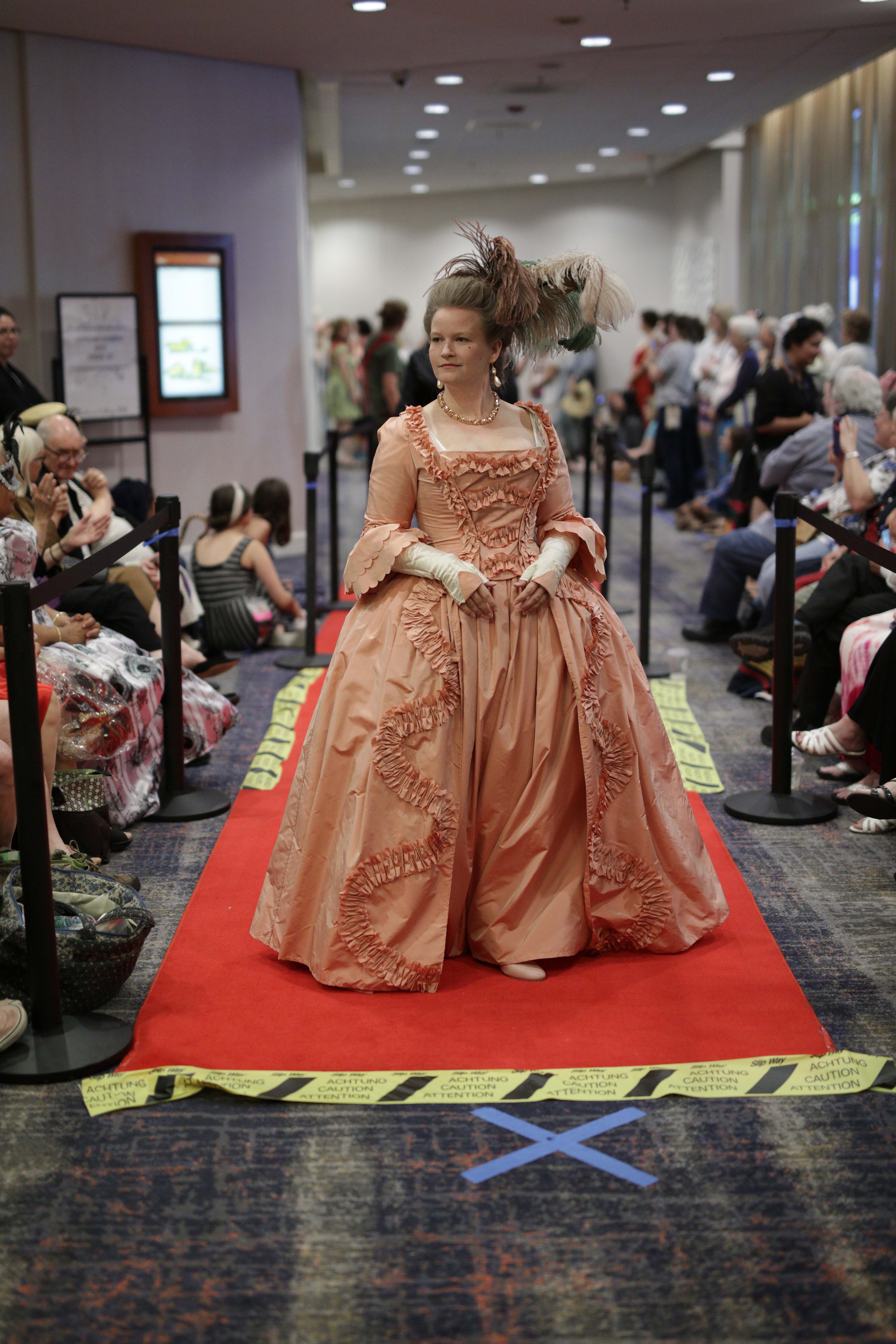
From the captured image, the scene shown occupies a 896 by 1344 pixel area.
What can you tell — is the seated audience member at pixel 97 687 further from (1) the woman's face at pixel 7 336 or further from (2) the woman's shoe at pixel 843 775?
(2) the woman's shoe at pixel 843 775

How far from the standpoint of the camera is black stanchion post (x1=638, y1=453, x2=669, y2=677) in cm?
559

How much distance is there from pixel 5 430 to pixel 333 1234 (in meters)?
2.56

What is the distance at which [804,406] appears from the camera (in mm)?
7184

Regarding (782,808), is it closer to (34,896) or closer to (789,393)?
(34,896)

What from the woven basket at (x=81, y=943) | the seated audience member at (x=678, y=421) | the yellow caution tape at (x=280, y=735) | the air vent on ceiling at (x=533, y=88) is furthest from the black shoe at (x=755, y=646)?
the seated audience member at (x=678, y=421)

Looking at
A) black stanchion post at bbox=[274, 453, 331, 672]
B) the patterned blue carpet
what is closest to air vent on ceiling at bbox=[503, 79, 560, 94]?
black stanchion post at bbox=[274, 453, 331, 672]

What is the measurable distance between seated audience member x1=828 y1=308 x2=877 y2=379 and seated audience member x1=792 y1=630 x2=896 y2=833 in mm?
2595

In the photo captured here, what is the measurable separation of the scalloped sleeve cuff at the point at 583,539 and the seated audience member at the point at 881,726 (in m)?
1.11

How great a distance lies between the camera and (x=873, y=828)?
3.82 meters

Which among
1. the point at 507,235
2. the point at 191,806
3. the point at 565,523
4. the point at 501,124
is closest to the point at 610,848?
the point at 565,523

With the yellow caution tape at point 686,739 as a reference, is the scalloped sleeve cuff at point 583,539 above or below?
above

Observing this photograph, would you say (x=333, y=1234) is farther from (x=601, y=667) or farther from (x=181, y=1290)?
(x=601, y=667)

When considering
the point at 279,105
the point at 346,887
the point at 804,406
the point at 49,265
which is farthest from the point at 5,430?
the point at 279,105

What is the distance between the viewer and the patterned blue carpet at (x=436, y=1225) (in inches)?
72.8
